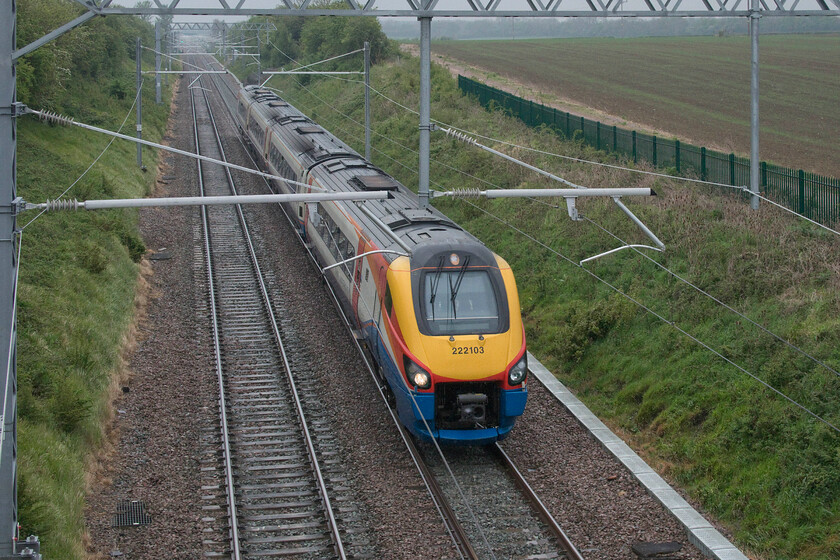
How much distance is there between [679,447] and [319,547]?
5.73m

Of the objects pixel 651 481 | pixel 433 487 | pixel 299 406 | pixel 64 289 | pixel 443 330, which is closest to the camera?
pixel 433 487

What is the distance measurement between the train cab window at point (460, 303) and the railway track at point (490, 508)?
1.93 metres

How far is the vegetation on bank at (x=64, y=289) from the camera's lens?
1124 centimetres

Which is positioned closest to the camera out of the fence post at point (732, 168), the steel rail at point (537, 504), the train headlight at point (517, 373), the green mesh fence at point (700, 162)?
the steel rail at point (537, 504)

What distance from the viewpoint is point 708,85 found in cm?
4578

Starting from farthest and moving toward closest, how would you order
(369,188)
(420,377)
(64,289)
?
(369,188) → (64,289) → (420,377)

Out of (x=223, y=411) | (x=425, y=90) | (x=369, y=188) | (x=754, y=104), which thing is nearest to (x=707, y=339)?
(x=754, y=104)

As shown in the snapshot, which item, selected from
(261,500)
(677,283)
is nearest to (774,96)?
(677,283)

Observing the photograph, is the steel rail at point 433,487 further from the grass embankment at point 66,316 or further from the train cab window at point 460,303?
the grass embankment at point 66,316

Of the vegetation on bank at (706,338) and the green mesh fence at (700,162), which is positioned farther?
the green mesh fence at (700,162)

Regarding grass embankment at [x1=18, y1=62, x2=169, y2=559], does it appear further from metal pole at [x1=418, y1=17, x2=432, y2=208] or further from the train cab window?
metal pole at [x1=418, y1=17, x2=432, y2=208]

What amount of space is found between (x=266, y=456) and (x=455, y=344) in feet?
11.3

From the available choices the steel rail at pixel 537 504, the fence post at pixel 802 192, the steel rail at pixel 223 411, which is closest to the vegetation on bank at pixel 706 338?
the fence post at pixel 802 192

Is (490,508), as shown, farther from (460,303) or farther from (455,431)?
(460,303)
